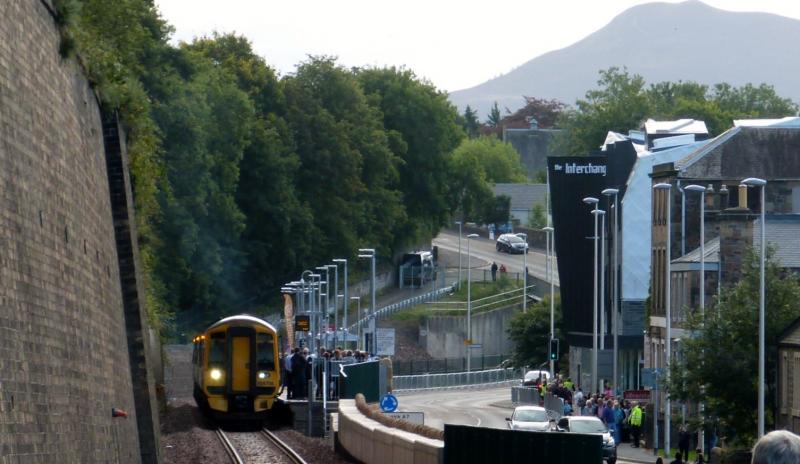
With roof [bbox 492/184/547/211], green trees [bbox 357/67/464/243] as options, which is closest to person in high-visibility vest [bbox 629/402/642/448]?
green trees [bbox 357/67/464/243]

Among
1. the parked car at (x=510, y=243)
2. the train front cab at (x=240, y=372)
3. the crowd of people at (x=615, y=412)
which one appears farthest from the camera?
the parked car at (x=510, y=243)

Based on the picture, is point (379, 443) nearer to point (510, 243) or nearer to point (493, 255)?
point (493, 255)

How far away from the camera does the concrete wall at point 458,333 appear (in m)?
114

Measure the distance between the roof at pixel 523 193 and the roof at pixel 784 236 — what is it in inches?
4669

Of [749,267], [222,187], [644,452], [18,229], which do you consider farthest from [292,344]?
[18,229]

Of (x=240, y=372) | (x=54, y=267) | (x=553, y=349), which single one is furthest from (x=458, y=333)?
(x=54, y=267)

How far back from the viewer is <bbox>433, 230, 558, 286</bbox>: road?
5492 inches

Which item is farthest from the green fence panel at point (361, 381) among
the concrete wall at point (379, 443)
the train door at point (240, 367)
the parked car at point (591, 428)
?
the concrete wall at point (379, 443)

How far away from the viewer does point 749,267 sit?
161ft

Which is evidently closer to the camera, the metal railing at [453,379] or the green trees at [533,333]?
the green trees at [533,333]

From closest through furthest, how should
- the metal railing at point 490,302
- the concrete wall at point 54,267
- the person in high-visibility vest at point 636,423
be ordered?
the concrete wall at point 54,267
the person in high-visibility vest at point 636,423
the metal railing at point 490,302

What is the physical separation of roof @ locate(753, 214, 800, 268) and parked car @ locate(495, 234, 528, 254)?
87820mm

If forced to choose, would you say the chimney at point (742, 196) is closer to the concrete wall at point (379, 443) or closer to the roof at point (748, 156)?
the roof at point (748, 156)

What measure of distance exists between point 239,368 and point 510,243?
100148 mm
